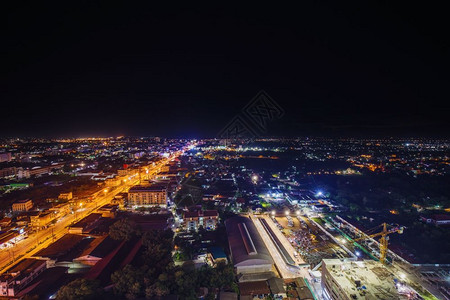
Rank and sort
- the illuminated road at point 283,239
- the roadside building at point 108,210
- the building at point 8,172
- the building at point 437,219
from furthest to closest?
the building at point 8,172 → the roadside building at point 108,210 → the building at point 437,219 → the illuminated road at point 283,239

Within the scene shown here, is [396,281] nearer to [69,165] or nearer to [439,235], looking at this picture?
[439,235]

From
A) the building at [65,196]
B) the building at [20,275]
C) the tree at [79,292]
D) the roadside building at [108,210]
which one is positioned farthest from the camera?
the building at [65,196]

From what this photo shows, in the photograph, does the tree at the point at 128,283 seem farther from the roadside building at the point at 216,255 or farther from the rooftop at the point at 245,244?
the rooftop at the point at 245,244

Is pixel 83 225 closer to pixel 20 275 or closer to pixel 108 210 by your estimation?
pixel 108 210

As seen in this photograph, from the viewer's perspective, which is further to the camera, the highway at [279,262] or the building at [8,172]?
the building at [8,172]

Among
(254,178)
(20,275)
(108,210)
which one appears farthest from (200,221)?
(254,178)

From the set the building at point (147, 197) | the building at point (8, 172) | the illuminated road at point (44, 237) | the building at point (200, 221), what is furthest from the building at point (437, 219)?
the building at point (8, 172)

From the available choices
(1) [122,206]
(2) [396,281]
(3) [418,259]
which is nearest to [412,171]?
(3) [418,259]
